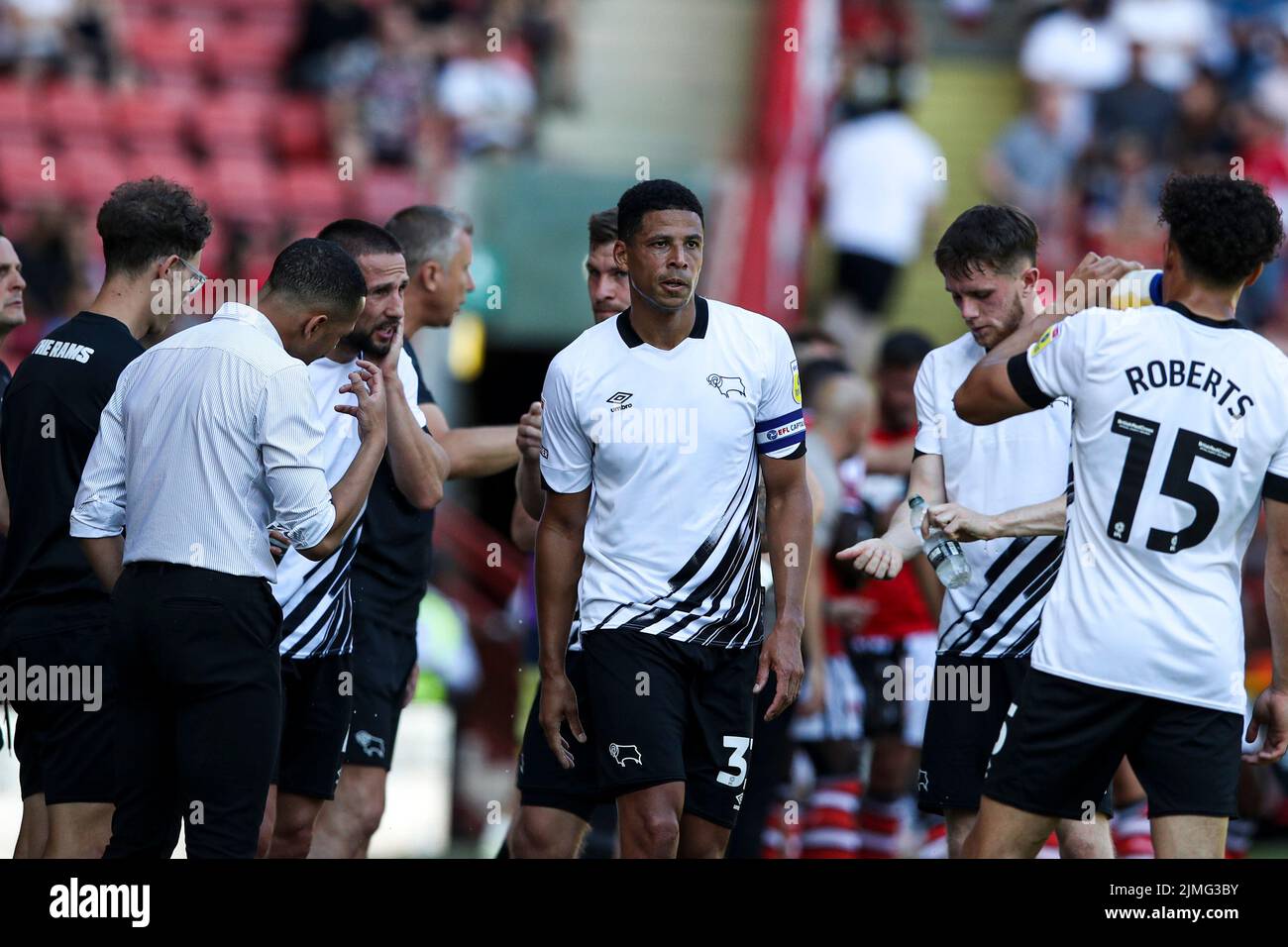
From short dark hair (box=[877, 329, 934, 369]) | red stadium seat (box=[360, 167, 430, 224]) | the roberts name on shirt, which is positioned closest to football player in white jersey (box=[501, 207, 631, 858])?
the roberts name on shirt

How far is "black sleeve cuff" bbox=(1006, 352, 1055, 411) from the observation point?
509cm

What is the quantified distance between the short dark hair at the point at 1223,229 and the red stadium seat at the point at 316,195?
11622 millimetres

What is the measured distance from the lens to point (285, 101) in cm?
1708

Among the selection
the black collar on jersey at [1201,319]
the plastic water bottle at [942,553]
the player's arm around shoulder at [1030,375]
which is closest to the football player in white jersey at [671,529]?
the plastic water bottle at [942,553]

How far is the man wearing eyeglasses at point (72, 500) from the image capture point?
572cm

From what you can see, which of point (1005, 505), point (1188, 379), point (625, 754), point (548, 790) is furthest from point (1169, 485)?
point (548, 790)

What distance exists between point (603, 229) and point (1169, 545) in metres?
2.70

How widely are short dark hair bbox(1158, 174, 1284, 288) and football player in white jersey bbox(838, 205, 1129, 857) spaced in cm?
106

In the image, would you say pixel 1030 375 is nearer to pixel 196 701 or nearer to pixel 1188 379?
pixel 1188 379

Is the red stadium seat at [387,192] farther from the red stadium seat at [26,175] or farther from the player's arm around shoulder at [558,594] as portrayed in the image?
the player's arm around shoulder at [558,594]

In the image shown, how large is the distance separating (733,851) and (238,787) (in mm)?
2761

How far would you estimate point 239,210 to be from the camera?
15805mm

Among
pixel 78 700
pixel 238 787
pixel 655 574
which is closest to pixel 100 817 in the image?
pixel 78 700
